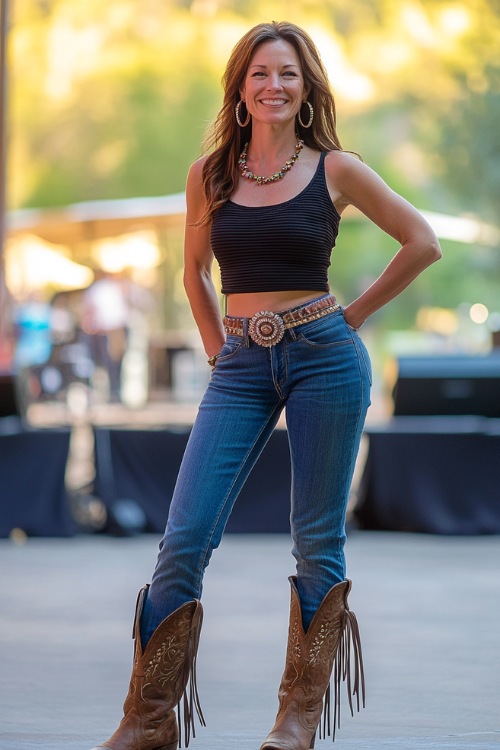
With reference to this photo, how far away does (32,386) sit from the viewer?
547 inches

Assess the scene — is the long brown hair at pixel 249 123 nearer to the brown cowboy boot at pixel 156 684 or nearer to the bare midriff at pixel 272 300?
the bare midriff at pixel 272 300

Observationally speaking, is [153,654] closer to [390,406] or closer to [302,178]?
[302,178]

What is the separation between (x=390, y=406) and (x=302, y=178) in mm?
5088

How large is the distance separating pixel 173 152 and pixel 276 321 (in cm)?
2630

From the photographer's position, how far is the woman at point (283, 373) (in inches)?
120

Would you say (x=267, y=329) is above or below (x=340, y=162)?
below

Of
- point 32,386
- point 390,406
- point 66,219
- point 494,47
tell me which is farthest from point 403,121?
point 390,406

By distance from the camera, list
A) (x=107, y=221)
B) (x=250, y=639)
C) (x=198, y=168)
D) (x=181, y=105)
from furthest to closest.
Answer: (x=181, y=105)
(x=107, y=221)
(x=250, y=639)
(x=198, y=168)

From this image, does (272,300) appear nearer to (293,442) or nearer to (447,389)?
(293,442)

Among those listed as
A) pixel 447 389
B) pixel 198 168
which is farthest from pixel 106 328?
pixel 198 168

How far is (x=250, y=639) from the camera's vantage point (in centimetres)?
479

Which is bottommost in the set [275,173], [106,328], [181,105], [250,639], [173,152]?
[250,639]

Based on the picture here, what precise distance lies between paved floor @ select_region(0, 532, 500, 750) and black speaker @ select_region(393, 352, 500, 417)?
89 cm

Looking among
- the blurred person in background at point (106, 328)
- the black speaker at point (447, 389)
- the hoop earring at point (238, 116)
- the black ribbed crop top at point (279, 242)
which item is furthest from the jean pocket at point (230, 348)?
the blurred person in background at point (106, 328)
